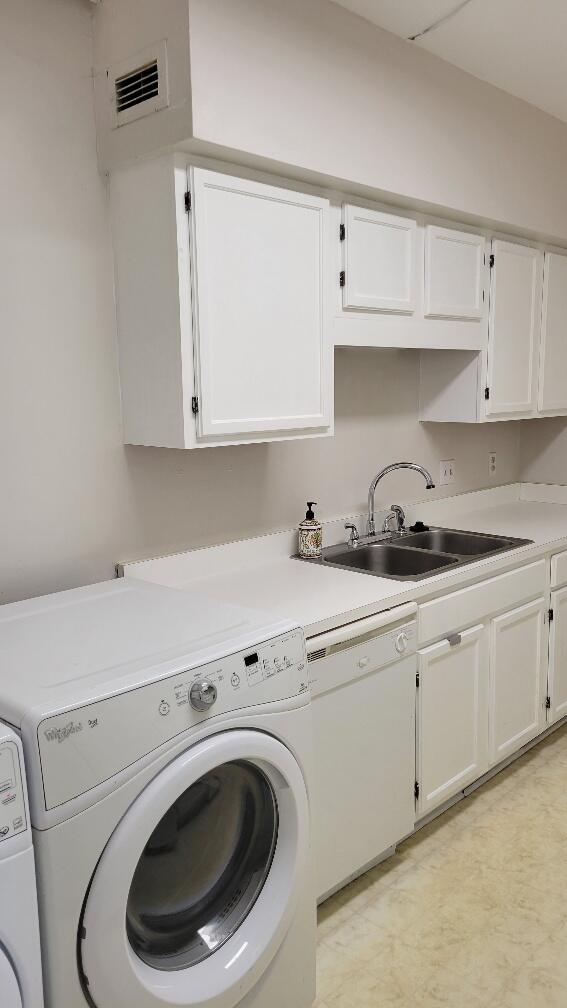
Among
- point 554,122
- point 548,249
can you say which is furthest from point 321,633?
point 554,122

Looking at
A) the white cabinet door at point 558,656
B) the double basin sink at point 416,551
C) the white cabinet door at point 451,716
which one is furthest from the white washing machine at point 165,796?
the white cabinet door at point 558,656

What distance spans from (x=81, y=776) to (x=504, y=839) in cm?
176

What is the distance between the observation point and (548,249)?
10.8 feet

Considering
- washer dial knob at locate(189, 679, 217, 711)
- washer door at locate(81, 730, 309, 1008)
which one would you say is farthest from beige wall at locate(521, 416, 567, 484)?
washer dial knob at locate(189, 679, 217, 711)

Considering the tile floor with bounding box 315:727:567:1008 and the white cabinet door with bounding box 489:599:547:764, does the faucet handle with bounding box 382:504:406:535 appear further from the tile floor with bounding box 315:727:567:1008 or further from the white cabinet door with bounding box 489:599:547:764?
the tile floor with bounding box 315:727:567:1008

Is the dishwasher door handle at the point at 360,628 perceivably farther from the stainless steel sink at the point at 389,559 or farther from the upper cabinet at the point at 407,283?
the upper cabinet at the point at 407,283

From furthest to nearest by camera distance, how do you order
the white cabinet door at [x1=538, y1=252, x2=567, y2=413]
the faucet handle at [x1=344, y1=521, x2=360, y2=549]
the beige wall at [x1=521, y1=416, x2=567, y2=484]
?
1. the beige wall at [x1=521, y1=416, x2=567, y2=484]
2. the white cabinet door at [x1=538, y1=252, x2=567, y2=413]
3. the faucet handle at [x1=344, y1=521, x2=360, y2=549]

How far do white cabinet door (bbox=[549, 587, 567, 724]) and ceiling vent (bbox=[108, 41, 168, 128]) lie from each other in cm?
221

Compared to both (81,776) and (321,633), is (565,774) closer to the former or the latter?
(321,633)

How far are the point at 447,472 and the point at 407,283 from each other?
1.15 meters

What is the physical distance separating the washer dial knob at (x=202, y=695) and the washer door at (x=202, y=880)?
0.07 meters

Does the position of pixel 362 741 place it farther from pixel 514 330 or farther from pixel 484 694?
pixel 514 330

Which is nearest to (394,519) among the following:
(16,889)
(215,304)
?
(215,304)

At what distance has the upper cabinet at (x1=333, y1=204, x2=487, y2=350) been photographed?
2.35 m
